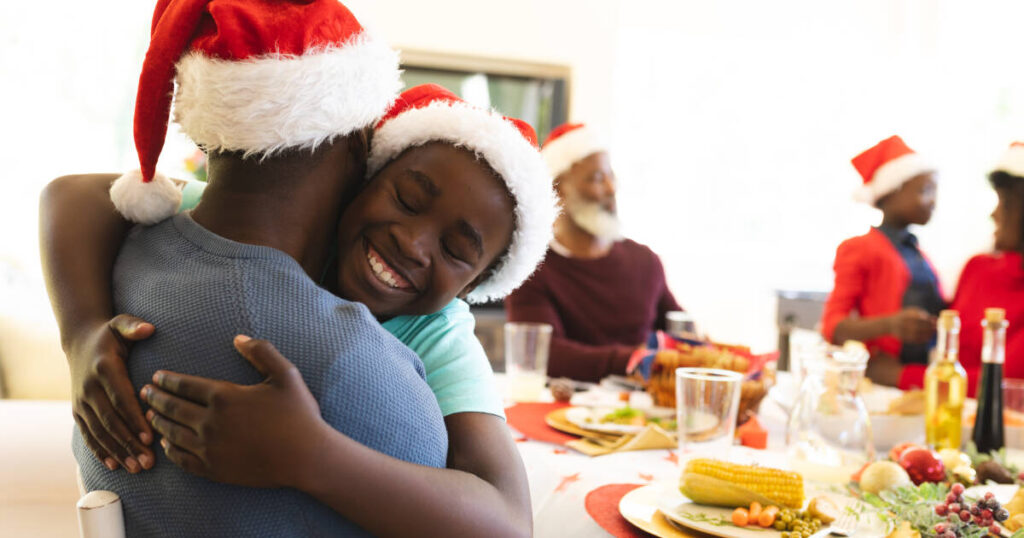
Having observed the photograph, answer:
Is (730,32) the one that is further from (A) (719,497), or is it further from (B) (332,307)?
(B) (332,307)

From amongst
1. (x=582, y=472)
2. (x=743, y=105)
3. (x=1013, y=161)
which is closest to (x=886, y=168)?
(x=1013, y=161)

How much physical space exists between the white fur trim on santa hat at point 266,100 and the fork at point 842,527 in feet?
2.43

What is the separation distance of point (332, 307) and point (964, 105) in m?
6.01

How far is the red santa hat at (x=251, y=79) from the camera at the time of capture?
77 cm

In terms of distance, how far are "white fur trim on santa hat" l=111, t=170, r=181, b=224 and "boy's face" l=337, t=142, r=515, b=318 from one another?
0.62ft

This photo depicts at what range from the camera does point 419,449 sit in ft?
2.26

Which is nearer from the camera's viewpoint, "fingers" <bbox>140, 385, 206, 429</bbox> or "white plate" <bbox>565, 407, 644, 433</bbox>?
"fingers" <bbox>140, 385, 206, 429</bbox>

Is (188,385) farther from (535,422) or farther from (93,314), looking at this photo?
(535,422)

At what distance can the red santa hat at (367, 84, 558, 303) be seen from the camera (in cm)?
98

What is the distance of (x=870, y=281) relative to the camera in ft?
11.4

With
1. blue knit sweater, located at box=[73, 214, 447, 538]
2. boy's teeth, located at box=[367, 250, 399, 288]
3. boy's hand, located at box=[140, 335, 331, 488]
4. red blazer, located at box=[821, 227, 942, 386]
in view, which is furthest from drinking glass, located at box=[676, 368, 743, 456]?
red blazer, located at box=[821, 227, 942, 386]

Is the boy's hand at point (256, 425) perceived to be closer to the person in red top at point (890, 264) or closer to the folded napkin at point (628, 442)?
the folded napkin at point (628, 442)

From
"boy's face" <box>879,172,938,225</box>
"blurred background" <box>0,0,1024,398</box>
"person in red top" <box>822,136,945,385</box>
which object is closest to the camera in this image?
"person in red top" <box>822,136,945,385</box>

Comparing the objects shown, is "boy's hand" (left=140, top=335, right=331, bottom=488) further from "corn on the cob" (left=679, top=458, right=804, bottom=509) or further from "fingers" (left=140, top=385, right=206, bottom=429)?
"corn on the cob" (left=679, top=458, right=804, bottom=509)
